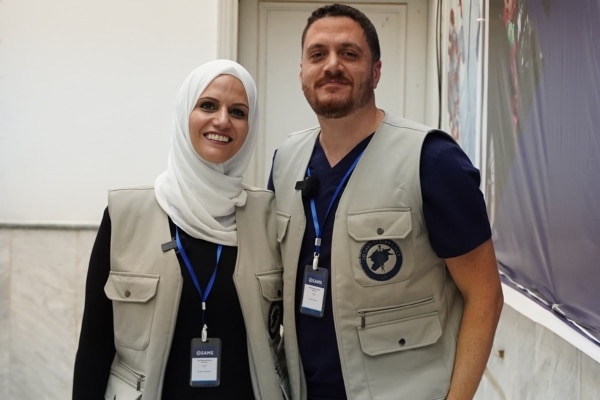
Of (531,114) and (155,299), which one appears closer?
(155,299)

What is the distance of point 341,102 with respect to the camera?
140 centimetres

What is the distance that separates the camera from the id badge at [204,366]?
4.53 ft

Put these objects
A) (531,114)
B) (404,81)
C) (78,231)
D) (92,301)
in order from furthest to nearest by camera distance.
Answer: (404,81), (78,231), (531,114), (92,301)

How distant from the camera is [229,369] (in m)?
1.41

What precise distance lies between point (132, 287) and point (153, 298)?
0.06 meters

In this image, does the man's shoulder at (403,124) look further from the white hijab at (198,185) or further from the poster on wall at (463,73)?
the poster on wall at (463,73)

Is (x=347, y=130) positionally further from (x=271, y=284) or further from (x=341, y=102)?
(x=271, y=284)

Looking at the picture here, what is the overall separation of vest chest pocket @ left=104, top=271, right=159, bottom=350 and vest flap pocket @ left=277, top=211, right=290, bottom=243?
12.5 inches

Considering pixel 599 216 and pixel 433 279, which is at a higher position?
pixel 599 216

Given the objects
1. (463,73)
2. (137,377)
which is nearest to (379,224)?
(137,377)

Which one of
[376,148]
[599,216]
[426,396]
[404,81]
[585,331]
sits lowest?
[426,396]

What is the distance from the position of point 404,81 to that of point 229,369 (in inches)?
98.1

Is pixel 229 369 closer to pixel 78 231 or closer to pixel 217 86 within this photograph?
pixel 217 86

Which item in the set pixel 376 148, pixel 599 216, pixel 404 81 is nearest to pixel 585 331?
pixel 599 216
